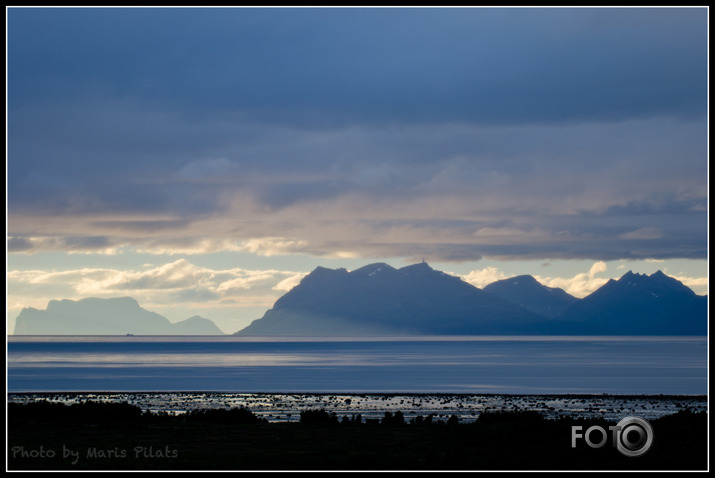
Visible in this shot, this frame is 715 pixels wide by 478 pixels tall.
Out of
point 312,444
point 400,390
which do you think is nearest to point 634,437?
point 312,444

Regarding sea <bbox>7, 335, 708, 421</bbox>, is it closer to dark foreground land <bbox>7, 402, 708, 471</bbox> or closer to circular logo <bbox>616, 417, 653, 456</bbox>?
dark foreground land <bbox>7, 402, 708, 471</bbox>

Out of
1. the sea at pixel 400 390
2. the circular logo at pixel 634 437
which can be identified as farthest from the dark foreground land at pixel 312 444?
the sea at pixel 400 390

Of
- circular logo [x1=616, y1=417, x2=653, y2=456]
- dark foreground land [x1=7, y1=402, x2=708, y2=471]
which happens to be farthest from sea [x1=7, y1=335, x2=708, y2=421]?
circular logo [x1=616, y1=417, x2=653, y2=456]

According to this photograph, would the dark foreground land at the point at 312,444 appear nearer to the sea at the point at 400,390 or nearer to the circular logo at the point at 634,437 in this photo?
the circular logo at the point at 634,437

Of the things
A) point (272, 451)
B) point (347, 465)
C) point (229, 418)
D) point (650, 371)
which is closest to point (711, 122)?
point (347, 465)

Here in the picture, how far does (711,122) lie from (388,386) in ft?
257

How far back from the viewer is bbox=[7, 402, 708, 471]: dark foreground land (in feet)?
92.2

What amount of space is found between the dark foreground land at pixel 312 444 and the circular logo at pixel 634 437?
1.11ft

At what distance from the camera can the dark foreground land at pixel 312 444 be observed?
28094 millimetres

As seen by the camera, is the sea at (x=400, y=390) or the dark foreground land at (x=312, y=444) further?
the sea at (x=400, y=390)

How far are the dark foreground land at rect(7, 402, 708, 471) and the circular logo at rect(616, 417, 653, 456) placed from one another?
1.11ft

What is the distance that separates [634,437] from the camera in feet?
100

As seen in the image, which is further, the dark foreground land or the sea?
the sea

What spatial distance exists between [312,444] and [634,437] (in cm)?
1365
